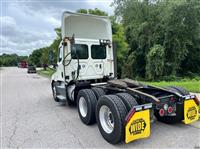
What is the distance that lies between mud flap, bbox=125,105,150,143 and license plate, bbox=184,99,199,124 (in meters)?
1.24

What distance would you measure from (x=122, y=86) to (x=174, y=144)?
1787 millimetres

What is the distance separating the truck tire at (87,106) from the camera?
16.4 feet

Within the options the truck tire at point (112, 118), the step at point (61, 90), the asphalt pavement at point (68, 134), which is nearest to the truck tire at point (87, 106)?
the asphalt pavement at point (68, 134)

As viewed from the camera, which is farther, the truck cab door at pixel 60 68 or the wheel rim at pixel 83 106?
the truck cab door at pixel 60 68

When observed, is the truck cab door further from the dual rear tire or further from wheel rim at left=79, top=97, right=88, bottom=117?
the dual rear tire

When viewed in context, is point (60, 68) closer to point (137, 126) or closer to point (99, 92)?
point (99, 92)

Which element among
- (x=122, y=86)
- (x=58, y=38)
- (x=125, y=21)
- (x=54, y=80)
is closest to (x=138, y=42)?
(x=125, y=21)

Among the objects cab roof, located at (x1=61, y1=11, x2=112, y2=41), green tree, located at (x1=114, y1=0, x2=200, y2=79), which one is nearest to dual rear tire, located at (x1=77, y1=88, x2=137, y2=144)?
cab roof, located at (x1=61, y1=11, x2=112, y2=41)

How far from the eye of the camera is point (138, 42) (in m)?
18.8

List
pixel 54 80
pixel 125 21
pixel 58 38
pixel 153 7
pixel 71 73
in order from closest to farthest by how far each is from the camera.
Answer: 1. pixel 71 73
2. pixel 54 80
3. pixel 58 38
4. pixel 153 7
5. pixel 125 21

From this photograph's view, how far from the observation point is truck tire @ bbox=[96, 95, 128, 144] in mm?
3704

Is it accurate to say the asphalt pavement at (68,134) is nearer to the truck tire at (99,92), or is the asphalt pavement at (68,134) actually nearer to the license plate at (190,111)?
the license plate at (190,111)

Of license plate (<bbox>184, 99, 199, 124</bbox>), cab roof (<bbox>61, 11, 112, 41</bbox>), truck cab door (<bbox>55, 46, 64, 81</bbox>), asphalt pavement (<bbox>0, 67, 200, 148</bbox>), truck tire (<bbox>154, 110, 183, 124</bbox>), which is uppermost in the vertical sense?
cab roof (<bbox>61, 11, 112, 41</bbox>)

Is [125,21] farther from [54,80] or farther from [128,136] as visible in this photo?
[128,136]
